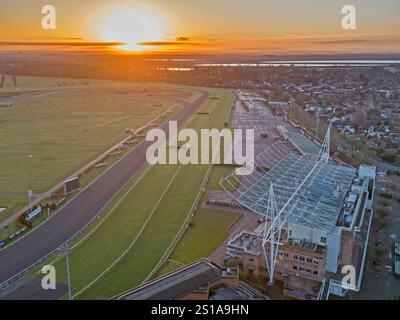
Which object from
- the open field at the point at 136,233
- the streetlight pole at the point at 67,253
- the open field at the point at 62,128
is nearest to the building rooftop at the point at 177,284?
the open field at the point at 136,233

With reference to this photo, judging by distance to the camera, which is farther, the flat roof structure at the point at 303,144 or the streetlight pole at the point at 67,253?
the flat roof structure at the point at 303,144

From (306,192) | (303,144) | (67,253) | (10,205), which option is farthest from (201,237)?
(303,144)

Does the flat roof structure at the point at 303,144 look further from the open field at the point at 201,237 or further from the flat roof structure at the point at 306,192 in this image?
the open field at the point at 201,237

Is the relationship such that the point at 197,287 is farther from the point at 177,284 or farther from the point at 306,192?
the point at 306,192

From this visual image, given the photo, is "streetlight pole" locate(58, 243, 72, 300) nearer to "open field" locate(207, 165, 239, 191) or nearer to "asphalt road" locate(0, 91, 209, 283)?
"asphalt road" locate(0, 91, 209, 283)

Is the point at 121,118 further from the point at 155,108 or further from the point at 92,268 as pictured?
the point at 92,268

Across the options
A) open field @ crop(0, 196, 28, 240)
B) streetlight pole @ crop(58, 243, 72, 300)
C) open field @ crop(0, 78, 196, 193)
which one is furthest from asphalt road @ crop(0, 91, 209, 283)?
open field @ crop(0, 78, 196, 193)
